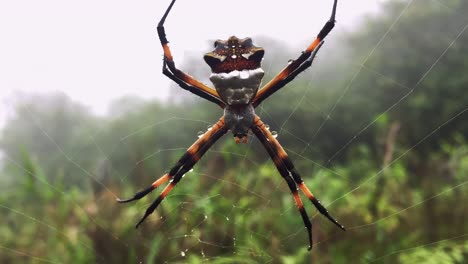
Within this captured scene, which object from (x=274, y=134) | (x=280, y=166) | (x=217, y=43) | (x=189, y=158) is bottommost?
(x=280, y=166)

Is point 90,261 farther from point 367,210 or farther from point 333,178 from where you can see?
point 333,178

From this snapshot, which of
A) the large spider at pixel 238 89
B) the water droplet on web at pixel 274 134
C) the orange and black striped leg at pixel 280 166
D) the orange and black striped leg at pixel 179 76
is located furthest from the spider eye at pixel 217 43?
the water droplet on web at pixel 274 134

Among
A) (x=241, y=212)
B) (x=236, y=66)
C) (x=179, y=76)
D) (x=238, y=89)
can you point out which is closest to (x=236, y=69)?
(x=236, y=66)

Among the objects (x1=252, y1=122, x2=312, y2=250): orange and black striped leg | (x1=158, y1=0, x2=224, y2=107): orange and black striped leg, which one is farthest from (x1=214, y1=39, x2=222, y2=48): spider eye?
(x1=252, y1=122, x2=312, y2=250): orange and black striped leg

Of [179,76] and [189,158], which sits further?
[189,158]

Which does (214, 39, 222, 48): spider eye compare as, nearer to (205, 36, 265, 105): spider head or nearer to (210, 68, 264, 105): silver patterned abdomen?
→ (205, 36, 265, 105): spider head

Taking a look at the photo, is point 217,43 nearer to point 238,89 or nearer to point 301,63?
point 238,89

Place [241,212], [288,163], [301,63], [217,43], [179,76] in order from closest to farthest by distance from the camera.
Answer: [217,43] → [301,63] → [179,76] → [288,163] → [241,212]
